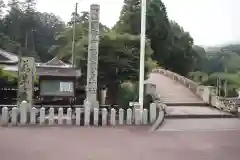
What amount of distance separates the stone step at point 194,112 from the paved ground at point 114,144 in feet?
7.13

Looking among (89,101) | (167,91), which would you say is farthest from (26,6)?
(89,101)

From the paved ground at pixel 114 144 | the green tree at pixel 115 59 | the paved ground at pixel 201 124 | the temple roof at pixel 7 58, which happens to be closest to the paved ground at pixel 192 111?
the paved ground at pixel 201 124

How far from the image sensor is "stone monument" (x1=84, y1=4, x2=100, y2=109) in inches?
484

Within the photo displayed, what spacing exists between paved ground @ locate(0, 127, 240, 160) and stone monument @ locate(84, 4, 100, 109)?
5.50 feet

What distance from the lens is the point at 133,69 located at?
51.8 ft

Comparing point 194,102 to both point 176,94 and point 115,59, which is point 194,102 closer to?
point 176,94

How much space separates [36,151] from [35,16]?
40.0 metres

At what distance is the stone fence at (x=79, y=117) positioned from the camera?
11.4 meters

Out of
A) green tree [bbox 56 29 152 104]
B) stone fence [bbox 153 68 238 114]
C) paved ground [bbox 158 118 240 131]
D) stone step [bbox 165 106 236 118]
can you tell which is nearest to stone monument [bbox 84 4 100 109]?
green tree [bbox 56 29 152 104]

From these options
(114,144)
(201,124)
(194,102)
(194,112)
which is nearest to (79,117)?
(114,144)

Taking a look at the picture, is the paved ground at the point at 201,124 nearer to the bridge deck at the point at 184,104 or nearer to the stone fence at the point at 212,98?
the bridge deck at the point at 184,104

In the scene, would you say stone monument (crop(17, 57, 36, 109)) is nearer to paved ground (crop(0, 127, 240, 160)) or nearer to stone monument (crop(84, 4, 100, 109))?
paved ground (crop(0, 127, 240, 160))

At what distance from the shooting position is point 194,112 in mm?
13328

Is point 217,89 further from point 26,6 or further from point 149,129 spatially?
point 26,6
